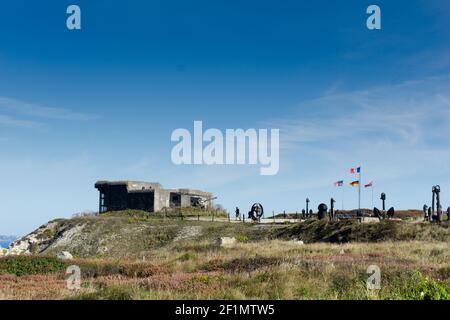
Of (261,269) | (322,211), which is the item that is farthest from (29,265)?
Result: (322,211)

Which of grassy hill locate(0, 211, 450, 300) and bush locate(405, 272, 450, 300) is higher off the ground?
bush locate(405, 272, 450, 300)

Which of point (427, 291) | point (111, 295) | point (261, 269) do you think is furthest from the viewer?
point (261, 269)

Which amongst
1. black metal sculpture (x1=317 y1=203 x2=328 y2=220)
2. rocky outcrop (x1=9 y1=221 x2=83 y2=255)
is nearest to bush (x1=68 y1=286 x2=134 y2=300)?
black metal sculpture (x1=317 y1=203 x2=328 y2=220)

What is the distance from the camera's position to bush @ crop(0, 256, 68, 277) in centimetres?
2480

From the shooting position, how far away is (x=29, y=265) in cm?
2603

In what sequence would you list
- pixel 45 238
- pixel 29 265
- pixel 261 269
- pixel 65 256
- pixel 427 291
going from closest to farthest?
pixel 427 291 < pixel 261 269 < pixel 29 265 < pixel 65 256 < pixel 45 238

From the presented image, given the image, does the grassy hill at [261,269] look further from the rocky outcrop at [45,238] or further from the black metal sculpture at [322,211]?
the rocky outcrop at [45,238]

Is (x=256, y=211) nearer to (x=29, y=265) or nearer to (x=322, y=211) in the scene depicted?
(x=322, y=211)

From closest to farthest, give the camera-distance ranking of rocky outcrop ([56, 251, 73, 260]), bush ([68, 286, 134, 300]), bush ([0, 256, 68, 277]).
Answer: bush ([68, 286, 134, 300]), bush ([0, 256, 68, 277]), rocky outcrop ([56, 251, 73, 260])

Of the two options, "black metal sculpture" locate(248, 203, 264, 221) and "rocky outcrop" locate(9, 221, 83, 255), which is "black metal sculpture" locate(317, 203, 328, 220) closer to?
"black metal sculpture" locate(248, 203, 264, 221)
